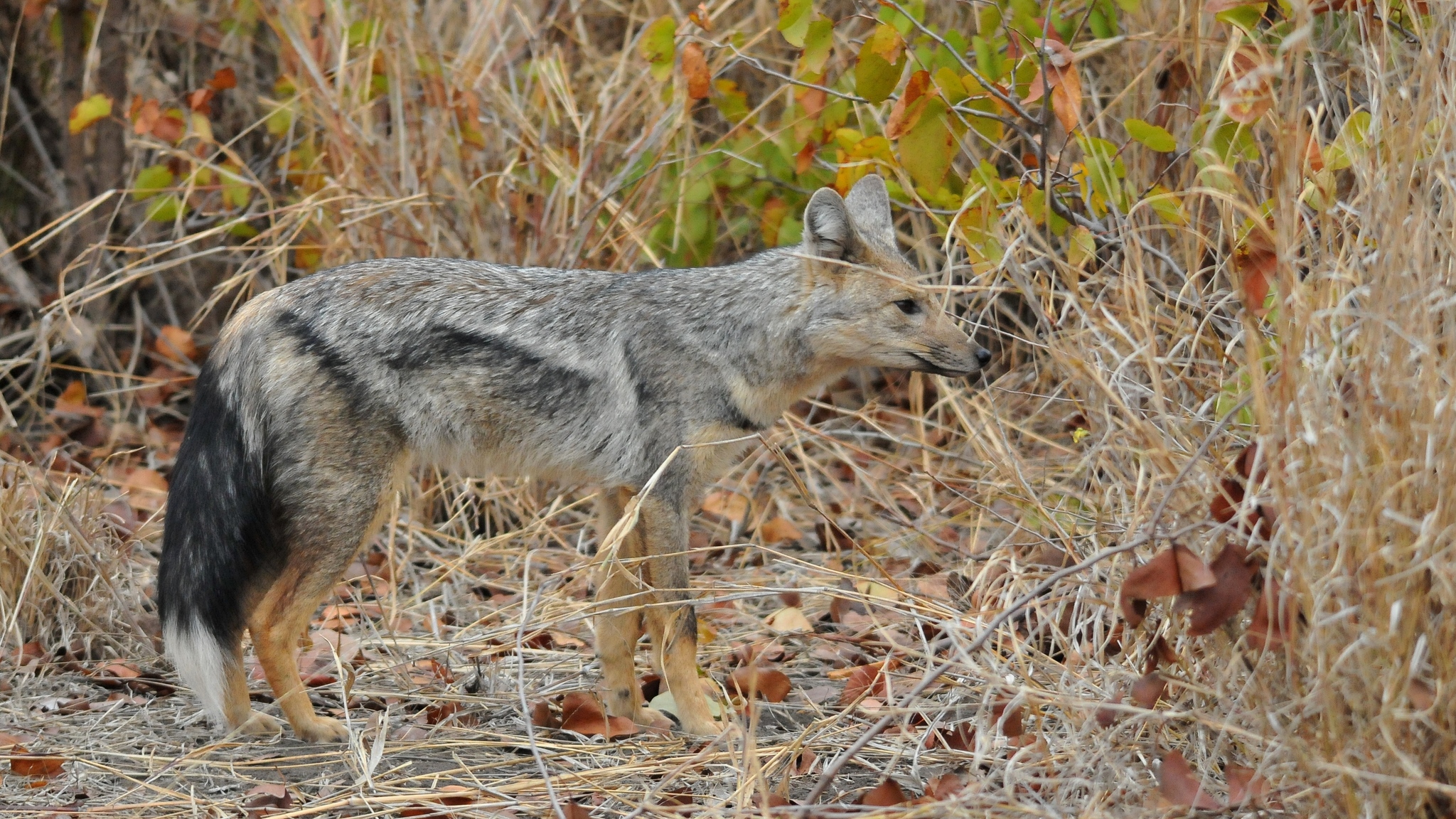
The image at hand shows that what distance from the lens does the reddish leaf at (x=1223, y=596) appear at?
3.11m

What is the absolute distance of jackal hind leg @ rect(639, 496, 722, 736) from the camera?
461 cm

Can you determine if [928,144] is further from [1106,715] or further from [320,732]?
[320,732]

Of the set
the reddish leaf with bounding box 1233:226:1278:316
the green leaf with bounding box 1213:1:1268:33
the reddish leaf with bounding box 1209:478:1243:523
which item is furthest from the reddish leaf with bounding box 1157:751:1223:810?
the green leaf with bounding box 1213:1:1268:33

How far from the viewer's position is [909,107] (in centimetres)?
465

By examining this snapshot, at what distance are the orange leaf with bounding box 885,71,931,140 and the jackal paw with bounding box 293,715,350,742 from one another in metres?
2.59

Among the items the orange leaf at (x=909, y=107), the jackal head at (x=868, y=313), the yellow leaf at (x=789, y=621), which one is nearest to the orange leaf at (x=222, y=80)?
the jackal head at (x=868, y=313)

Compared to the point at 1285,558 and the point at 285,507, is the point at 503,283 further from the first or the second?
the point at 1285,558

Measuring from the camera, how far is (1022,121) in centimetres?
524

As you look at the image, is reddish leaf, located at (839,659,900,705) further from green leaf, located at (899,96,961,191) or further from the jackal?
green leaf, located at (899,96,961,191)

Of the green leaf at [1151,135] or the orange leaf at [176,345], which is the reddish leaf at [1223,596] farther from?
the orange leaf at [176,345]

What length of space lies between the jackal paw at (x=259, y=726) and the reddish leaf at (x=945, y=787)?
215 centimetres

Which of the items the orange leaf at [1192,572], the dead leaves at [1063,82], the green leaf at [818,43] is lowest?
the orange leaf at [1192,572]

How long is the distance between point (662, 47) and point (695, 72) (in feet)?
0.56

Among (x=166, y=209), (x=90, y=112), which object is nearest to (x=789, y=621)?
(x=166, y=209)
